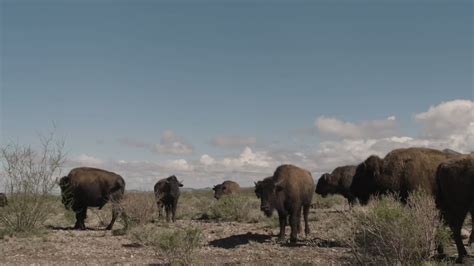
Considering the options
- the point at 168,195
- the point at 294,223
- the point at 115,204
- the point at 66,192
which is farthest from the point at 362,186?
the point at 66,192

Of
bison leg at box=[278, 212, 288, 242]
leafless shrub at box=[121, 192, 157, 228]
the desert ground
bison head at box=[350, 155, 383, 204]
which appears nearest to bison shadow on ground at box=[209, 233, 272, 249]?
the desert ground

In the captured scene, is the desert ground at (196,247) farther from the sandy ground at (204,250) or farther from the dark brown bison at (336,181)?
the dark brown bison at (336,181)

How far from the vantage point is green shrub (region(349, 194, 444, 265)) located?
367 inches

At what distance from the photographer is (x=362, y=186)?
48.3 feet

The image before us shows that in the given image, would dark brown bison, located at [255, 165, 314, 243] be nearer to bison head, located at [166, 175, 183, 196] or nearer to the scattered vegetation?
the scattered vegetation

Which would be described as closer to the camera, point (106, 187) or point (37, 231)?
point (37, 231)

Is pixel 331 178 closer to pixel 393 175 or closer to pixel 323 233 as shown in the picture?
pixel 323 233

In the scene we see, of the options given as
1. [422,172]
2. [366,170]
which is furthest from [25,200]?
[422,172]

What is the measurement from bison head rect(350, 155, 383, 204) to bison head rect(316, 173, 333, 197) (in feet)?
48.6

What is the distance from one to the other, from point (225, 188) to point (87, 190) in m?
21.8

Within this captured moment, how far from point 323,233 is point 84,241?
26.7ft

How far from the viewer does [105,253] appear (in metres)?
13.6

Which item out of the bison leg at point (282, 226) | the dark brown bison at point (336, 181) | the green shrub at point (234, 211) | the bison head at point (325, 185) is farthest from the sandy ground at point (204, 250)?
the bison head at point (325, 185)

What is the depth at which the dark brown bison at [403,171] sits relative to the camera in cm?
1282
